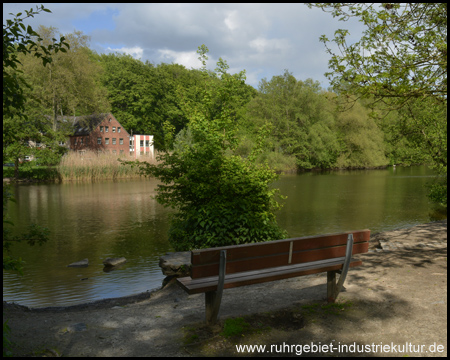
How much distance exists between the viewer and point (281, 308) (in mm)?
5555

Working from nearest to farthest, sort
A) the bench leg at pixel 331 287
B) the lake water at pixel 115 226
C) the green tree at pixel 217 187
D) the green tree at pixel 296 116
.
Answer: the bench leg at pixel 331 287 < the green tree at pixel 217 187 < the lake water at pixel 115 226 < the green tree at pixel 296 116

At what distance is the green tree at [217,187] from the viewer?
909 cm

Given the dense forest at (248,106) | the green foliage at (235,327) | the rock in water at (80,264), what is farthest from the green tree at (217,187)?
the dense forest at (248,106)

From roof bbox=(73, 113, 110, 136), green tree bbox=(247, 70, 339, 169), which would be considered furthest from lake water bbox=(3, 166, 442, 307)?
roof bbox=(73, 113, 110, 136)

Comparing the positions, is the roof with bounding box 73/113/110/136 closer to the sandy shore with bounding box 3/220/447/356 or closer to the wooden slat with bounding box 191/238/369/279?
the sandy shore with bounding box 3/220/447/356

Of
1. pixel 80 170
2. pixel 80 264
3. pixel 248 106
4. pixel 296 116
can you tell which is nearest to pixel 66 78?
pixel 80 170

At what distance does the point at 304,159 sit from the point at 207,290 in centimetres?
5941

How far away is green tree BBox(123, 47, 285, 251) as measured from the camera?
9.09 metres

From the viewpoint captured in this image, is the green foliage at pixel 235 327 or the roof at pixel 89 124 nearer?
the green foliage at pixel 235 327

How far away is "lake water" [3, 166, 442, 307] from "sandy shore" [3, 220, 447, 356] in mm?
2558

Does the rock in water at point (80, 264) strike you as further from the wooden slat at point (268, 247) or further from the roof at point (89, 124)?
the roof at point (89, 124)

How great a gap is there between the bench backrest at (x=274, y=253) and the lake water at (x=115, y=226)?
5.13 meters

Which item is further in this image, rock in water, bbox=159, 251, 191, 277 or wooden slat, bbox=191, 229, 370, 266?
rock in water, bbox=159, 251, 191, 277

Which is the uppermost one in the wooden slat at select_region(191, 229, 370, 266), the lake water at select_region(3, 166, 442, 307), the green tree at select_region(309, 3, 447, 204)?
the green tree at select_region(309, 3, 447, 204)
